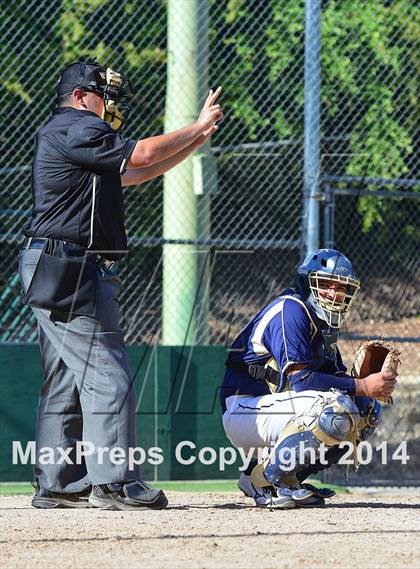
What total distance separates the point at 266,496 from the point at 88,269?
1.50 meters

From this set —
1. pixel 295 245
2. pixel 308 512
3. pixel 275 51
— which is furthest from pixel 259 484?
pixel 275 51

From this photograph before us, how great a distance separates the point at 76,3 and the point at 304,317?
5389 mm

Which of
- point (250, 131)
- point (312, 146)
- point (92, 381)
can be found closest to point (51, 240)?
point (92, 381)

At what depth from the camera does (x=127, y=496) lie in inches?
213

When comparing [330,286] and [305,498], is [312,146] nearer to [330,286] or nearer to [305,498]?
[330,286]

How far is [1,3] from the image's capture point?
8711 millimetres

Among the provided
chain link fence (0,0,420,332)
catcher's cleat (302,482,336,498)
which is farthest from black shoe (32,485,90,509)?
chain link fence (0,0,420,332)

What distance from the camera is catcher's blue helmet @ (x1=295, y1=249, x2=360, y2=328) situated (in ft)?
19.2

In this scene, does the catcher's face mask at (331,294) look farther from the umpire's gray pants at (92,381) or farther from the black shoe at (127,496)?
the black shoe at (127,496)

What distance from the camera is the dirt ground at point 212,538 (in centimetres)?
428

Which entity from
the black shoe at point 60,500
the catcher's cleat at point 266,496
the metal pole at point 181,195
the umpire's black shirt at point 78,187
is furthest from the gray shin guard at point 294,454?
the metal pole at point 181,195

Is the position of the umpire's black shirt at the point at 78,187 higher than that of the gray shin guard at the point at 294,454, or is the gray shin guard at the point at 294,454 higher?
the umpire's black shirt at the point at 78,187

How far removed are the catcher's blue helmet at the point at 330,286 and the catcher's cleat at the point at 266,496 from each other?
916mm

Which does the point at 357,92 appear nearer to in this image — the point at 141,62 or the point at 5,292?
the point at 141,62
